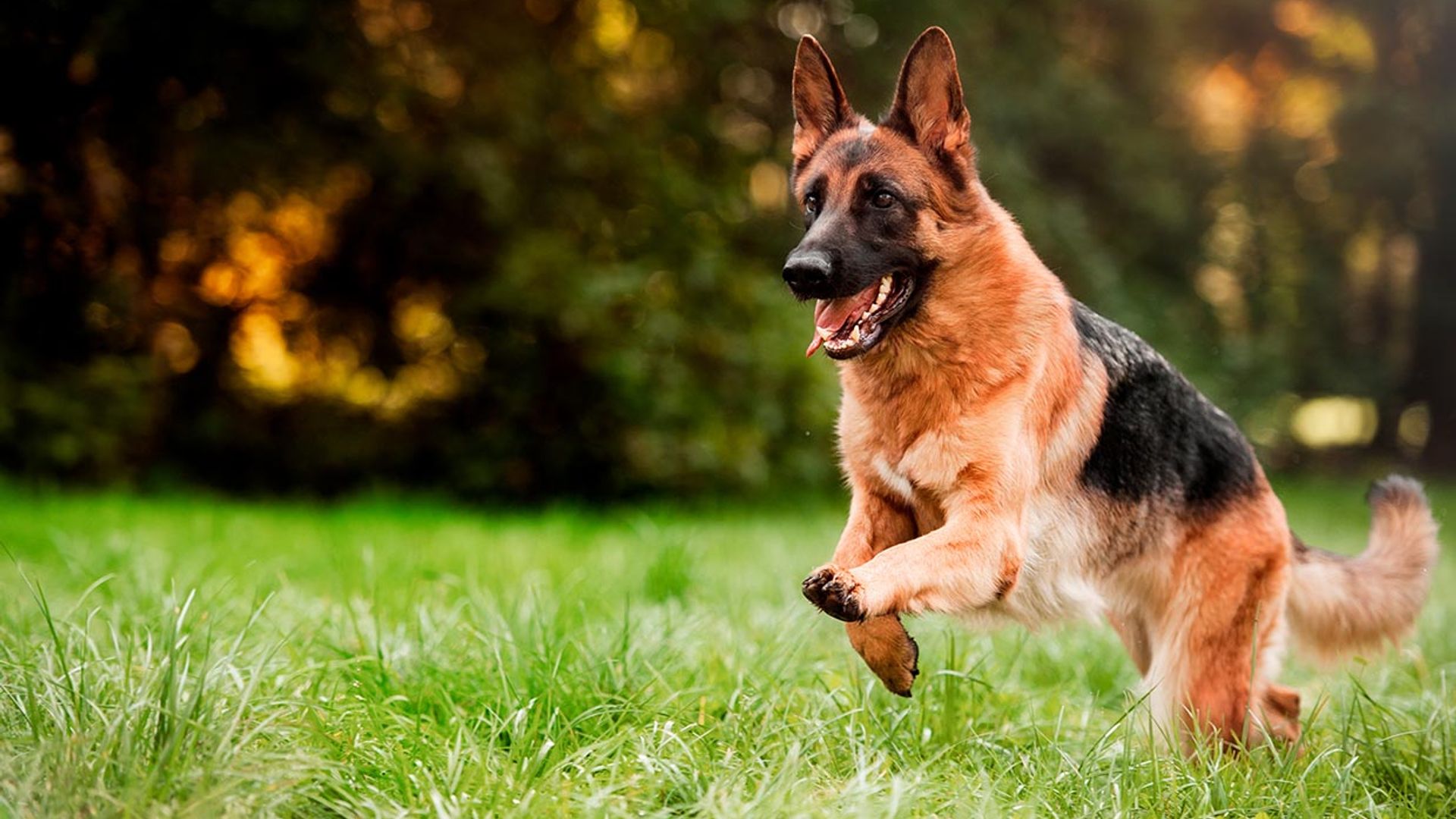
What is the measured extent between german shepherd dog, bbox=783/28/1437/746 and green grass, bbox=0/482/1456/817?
1.11 feet

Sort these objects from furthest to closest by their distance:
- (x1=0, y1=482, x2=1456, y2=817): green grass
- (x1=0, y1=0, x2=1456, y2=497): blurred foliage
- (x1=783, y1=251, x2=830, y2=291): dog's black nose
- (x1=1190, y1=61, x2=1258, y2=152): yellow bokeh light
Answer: (x1=1190, y1=61, x2=1258, y2=152): yellow bokeh light
(x1=0, y1=0, x2=1456, y2=497): blurred foliage
(x1=783, y1=251, x2=830, y2=291): dog's black nose
(x1=0, y1=482, x2=1456, y2=817): green grass

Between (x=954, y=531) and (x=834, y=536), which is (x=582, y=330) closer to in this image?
(x=834, y=536)

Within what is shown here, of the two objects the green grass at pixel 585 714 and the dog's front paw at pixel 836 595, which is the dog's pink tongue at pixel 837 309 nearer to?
the dog's front paw at pixel 836 595

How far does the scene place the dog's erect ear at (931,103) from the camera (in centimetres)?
318

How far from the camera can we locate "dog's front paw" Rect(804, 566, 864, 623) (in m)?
2.63

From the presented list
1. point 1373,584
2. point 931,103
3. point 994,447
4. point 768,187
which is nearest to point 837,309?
point 994,447

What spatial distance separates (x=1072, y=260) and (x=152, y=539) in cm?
1002

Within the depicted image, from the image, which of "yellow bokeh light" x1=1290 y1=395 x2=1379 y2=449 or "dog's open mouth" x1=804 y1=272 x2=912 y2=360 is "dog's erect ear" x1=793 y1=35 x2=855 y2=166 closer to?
"dog's open mouth" x1=804 y1=272 x2=912 y2=360

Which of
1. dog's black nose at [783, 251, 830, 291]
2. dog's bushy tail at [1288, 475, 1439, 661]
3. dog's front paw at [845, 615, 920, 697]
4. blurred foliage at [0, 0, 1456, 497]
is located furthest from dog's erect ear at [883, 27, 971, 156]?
blurred foliage at [0, 0, 1456, 497]

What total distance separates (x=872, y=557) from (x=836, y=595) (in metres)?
0.57

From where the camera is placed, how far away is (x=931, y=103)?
3266mm

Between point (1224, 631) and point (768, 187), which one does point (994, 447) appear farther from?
point (768, 187)

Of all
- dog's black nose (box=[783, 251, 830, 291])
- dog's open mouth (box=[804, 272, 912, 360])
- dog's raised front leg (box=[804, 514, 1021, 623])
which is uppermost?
dog's black nose (box=[783, 251, 830, 291])

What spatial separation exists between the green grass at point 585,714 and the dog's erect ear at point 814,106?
5.12ft
